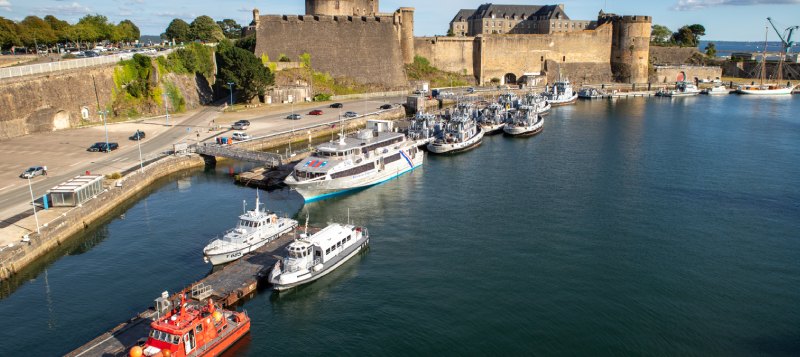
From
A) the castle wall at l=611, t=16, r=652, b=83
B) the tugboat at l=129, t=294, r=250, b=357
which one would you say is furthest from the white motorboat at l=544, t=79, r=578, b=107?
the tugboat at l=129, t=294, r=250, b=357

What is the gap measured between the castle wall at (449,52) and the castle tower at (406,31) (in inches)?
115

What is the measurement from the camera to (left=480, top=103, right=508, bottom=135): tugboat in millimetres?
61594

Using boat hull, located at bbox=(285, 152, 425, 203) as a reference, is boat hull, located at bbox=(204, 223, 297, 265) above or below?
below

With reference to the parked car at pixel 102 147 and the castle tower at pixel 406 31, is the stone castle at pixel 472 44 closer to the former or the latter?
the castle tower at pixel 406 31

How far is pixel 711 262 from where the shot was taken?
2748 cm

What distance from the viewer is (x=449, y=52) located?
288 ft

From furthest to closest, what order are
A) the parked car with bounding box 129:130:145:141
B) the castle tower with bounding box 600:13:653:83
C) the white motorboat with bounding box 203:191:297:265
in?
the castle tower with bounding box 600:13:653:83 < the parked car with bounding box 129:130:145:141 < the white motorboat with bounding box 203:191:297:265

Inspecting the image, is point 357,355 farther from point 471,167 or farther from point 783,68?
point 783,68

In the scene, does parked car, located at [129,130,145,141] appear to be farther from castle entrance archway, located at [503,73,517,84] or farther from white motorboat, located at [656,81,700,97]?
white motorboat, located at [656,81,700,97]

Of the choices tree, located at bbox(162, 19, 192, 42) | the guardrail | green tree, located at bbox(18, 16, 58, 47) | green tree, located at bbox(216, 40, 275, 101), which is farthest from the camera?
tree, located at bbox(162, 19, 192, 42)

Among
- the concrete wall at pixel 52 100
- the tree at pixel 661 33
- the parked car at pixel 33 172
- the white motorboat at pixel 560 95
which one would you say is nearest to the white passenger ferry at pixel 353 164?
the parked car at pixel 33 172

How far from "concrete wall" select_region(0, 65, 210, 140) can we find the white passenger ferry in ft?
84.3

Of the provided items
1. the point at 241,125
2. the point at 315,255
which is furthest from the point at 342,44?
the point at 315,255

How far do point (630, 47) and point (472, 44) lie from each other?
27.0 metres
